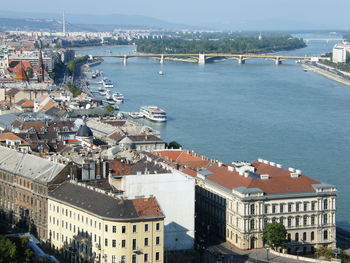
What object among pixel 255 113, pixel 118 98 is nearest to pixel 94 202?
pixel 255 113

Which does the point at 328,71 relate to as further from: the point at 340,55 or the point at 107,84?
the point at 107,84

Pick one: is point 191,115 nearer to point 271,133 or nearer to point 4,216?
point 271,133

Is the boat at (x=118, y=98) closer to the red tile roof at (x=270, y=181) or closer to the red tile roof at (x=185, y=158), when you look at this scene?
the red tile roof at (x=185, y=158)

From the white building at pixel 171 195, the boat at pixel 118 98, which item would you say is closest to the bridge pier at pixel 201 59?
the boat at pixel 118 98

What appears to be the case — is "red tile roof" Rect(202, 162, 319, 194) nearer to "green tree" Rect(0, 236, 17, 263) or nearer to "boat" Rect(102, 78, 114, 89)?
"green tree" Rect(0, 236, 17, 263)

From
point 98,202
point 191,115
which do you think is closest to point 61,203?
point 98,202

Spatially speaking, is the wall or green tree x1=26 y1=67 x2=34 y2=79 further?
green tree x1=26 y1=67 x2=34 y2=79

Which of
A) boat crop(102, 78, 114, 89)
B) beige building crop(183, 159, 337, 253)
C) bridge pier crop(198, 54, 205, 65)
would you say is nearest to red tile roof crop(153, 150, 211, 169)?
beige building crop(183, 159, 337, 253)
